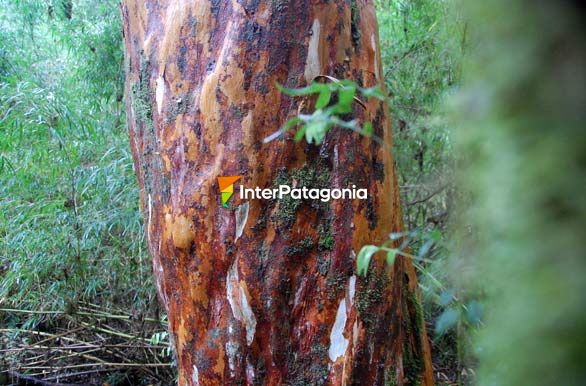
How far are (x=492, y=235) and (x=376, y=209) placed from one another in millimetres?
1207

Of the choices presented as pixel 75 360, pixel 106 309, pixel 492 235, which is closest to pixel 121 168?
pixel 106 309

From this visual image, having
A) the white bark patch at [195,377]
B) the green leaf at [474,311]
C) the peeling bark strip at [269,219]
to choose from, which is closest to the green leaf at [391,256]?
the green leaf at [474,311]

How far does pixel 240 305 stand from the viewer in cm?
144

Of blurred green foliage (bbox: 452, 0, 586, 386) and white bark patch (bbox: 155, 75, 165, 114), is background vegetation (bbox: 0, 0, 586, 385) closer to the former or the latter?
blurred green foliage (bbox: 452, 0, 586, 386)

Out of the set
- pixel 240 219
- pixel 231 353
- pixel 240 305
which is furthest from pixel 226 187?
pixel 231 353

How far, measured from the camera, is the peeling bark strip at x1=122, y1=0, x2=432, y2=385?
1.44 metres

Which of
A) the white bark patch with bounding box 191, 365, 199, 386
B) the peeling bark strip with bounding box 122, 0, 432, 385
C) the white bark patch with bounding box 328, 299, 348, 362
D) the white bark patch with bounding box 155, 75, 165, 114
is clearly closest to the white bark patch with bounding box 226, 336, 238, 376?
the peeling bark strip with bounding box 122, 0, 432, 385

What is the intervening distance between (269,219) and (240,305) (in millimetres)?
225

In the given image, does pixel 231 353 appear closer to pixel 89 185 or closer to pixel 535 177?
pixel 535 177

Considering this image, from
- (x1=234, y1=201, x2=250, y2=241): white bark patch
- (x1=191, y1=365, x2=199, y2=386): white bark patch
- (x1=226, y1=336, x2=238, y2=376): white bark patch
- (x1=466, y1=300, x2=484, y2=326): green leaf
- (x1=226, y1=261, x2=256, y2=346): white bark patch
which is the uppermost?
(x1=234, y1=201, x2=250, y2=241): white bark patch

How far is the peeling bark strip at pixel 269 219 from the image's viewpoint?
56.6 inches

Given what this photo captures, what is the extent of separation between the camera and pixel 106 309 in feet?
10.4

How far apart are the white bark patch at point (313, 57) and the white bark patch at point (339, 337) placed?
568 mm

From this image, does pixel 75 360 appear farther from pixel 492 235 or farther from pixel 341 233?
pixel 492 235
